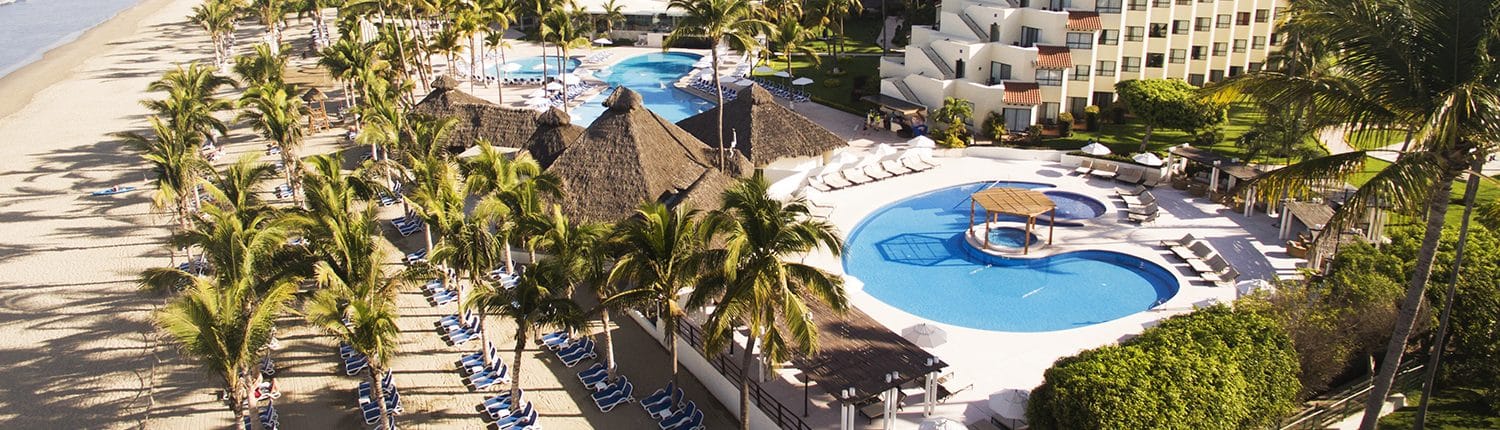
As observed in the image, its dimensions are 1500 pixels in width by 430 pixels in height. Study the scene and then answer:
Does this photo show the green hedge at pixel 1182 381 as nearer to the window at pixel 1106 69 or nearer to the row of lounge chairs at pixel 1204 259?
the row of lounge chairs at pixel 1204 259

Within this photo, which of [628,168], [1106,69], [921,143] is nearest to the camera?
[628,168]

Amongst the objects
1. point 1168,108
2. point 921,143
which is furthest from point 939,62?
point 1168,108

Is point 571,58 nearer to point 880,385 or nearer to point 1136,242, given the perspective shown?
point 1136,242

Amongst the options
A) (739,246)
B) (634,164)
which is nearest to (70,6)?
(634,164)

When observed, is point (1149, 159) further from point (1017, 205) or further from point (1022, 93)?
point (1017, 205)

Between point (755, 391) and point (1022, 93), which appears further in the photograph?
point (1022, 93)

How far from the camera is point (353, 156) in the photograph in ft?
140

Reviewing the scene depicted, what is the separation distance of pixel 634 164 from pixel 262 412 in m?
13.1

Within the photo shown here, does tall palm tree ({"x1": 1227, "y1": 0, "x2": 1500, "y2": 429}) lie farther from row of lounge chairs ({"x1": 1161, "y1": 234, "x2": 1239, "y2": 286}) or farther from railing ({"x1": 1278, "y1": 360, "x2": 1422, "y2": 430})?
row of lounge chairs ({"x1": 1161, "y1": 234, "x2": 1239, "y2": 286})

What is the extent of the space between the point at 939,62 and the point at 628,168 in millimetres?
19131

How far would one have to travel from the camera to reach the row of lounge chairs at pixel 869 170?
1458 inches

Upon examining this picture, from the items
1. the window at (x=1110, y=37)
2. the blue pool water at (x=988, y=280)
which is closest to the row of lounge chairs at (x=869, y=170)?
the blue pool water at (x=988, y=280)

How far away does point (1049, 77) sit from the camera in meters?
42.9

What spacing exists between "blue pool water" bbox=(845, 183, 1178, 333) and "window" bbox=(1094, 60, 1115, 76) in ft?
40.6
